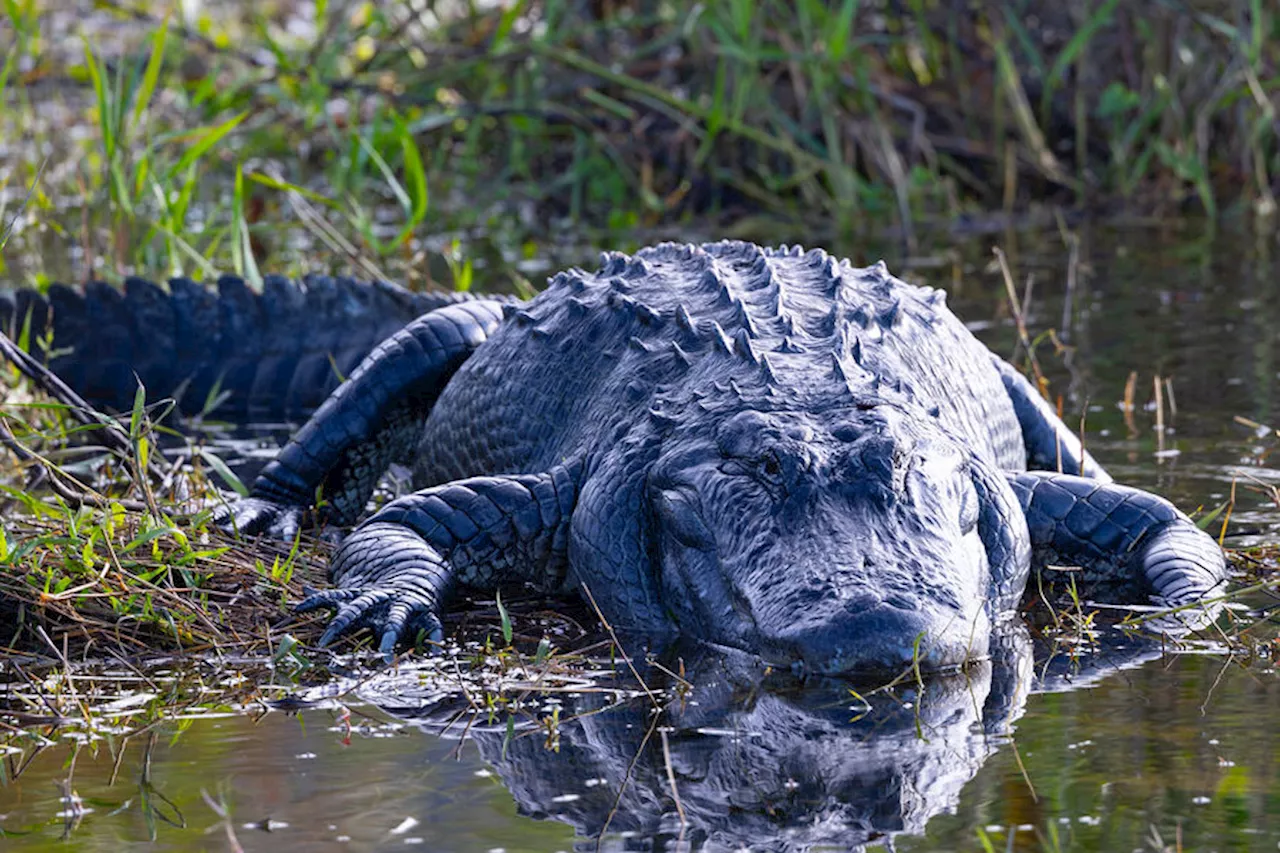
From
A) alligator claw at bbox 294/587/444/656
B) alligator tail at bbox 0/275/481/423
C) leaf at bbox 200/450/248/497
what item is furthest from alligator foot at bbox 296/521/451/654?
alligator tail at bbox 0/275/481/423

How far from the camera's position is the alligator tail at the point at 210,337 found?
6738 millimetres

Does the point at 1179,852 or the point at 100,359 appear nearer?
the point at 1179,852

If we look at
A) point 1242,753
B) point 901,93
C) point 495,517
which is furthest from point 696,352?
point 901,93

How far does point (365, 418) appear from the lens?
18.6ft

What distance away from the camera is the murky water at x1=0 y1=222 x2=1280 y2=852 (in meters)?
2.79

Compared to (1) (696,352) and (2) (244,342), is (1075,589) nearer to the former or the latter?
(1) (696,352)

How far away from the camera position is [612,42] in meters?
10.2

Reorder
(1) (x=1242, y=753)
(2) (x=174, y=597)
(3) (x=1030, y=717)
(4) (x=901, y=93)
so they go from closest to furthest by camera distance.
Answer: (1) (x=1242, y=753)
(3) (x=1030, y=717)
(2) (x=174, y=597)
(4) (x=901, y=93)

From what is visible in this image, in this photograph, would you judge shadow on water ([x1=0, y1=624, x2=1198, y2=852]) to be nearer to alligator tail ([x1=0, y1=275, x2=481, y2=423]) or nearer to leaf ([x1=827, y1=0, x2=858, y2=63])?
alligator tail ([x1=0, y1=275, x2=481, y2=423])

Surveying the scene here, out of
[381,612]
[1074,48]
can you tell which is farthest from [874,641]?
[1074,48]

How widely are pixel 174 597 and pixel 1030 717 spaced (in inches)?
71.3

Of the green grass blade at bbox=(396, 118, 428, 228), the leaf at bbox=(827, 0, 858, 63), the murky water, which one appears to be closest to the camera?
the murky water

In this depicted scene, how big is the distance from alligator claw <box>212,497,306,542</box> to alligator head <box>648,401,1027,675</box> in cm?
151

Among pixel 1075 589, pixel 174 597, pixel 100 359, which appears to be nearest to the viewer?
pixel 174 597
